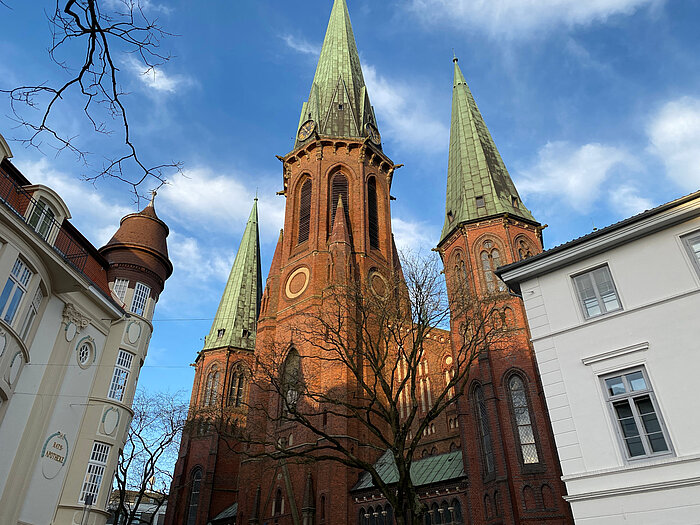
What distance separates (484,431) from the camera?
24.8m

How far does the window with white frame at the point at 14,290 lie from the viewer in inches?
632

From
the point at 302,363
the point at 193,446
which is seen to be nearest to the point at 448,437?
the point at 302,363

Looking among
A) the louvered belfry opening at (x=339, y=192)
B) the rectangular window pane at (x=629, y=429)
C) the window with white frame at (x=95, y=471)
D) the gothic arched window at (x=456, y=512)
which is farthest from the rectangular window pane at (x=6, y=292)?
the louvered belfry opening at (x=339, y=192)

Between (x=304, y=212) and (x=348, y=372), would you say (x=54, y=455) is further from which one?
(x=304, y=212)

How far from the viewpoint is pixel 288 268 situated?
130 ft

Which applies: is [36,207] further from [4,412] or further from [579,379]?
[579,379]

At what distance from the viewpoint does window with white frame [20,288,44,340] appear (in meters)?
17.6

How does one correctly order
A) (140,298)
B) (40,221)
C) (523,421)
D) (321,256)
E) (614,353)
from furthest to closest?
1. (321,256)
2. (140,298)
3. (523,421)
4. (40,221)
5. (614,353)

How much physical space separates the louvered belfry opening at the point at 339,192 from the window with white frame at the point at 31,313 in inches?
929

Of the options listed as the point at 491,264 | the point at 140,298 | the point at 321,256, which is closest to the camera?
the point at 140,298

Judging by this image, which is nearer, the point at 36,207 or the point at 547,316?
the point at 547,316

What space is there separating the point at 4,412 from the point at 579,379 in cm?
1632

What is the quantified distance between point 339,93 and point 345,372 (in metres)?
27.1

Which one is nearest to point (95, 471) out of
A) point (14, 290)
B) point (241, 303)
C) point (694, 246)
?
point (14, 290)
